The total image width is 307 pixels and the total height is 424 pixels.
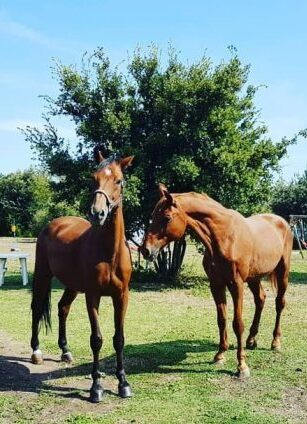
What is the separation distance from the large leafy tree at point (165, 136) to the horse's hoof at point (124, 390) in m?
8.21

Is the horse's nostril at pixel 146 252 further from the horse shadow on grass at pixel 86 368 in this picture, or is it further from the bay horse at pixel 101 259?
the horse shadow on grass at pixel 86 368

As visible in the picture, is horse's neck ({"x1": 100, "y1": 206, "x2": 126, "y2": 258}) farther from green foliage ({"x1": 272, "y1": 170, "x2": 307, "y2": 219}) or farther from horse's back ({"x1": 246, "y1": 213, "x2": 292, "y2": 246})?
green foliage ({"x1": 272, "y1": 170, "x2": 307, "y2": 219})

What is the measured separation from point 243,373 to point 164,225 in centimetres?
190

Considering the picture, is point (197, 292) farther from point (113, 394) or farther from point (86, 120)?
point (113, 394)

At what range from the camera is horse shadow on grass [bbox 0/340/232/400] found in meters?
5.61

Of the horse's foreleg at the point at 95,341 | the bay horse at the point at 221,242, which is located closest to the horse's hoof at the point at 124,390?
the horse's foreleg at the point at 95,341

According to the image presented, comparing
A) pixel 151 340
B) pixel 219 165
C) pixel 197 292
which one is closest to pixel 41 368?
pixel 151 340

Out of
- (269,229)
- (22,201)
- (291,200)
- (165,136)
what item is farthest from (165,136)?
(22,201)

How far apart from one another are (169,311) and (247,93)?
24.6 feet

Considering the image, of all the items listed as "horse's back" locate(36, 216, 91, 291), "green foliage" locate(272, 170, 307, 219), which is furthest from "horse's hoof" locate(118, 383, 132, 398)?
"green foliage" locate(272, 170, 307, 219)

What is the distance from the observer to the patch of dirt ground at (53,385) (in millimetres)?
4934

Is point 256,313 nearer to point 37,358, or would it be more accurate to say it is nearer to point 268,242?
point 268,242

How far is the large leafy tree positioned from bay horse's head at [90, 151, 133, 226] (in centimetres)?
805

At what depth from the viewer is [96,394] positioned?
16.9 ft
